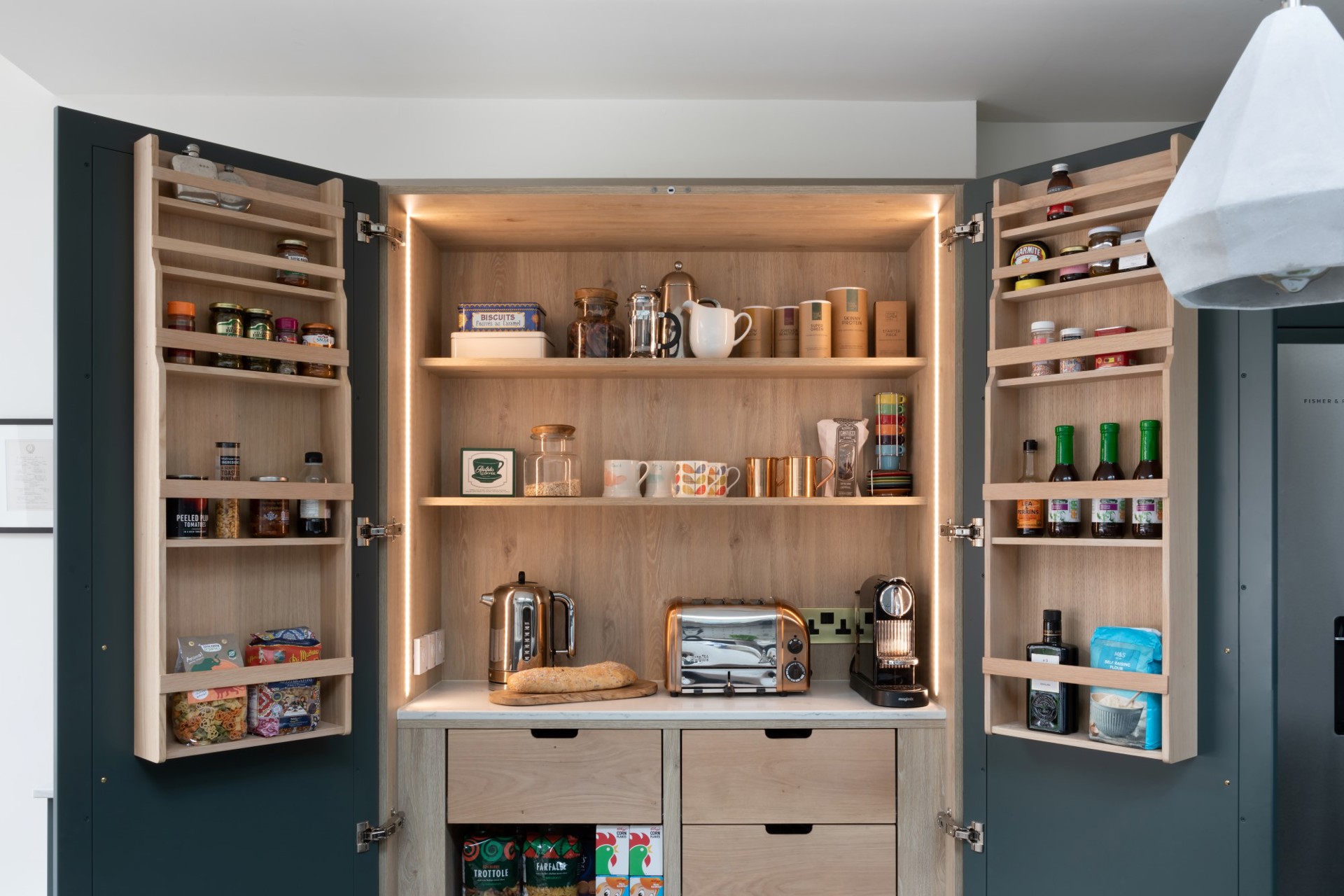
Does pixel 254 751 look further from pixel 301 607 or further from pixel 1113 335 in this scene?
pixel 1113 335

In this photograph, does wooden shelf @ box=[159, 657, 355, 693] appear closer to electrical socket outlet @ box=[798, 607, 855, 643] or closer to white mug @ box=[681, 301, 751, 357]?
white mug @ box=[681, 301, 751, 357]

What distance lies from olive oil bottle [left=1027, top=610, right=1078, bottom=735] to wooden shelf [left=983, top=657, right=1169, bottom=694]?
0.02 m

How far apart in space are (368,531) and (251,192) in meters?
0.81

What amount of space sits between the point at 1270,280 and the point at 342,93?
2476 mm

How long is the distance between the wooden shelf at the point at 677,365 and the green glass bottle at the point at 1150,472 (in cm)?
65

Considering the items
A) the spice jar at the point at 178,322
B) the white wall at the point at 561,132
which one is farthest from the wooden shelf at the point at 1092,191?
the spice jar at the point at 178,322

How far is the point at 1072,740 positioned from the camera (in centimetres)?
196

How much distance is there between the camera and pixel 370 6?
7.02ft

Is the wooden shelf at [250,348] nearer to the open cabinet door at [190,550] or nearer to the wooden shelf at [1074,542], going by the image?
the open cabinet door at [190,550]

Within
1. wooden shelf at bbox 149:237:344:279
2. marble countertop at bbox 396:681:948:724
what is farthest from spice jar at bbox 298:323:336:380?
marble countertop at bbox 396:681:948:724

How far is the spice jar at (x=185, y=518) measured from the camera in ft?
6.17

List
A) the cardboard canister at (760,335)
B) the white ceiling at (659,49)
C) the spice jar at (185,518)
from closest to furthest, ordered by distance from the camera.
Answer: the spice jar at (185,518), the white ceiling at (659,49), the cardboard canister at (760,335)

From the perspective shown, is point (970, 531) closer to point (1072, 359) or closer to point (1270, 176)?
point (1072, 359)

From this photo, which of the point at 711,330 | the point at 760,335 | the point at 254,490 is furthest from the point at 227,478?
the point at 760,335
